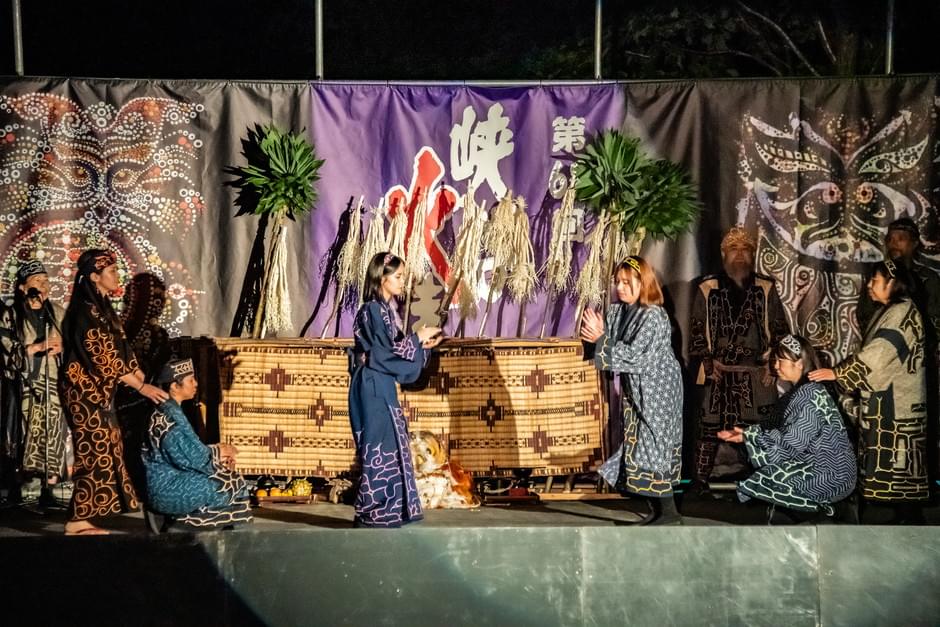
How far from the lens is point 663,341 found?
6.98m

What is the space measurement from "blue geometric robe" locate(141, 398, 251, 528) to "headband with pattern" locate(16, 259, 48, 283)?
1.77 metres

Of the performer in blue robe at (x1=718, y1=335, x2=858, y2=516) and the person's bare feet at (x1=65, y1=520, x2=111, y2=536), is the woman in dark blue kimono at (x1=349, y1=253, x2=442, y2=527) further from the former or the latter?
the performer in blue robe at (x1=718, y1=335, x2=858, y2=516)

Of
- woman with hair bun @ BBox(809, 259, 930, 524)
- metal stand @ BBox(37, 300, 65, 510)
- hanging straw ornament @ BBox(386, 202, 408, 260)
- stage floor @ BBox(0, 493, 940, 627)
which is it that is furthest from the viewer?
hanging straw ornament @ BBox(386, 202, 408, 260)

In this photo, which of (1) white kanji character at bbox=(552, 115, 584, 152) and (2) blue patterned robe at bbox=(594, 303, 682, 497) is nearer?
(2) blue patterned robe at bbox=(594, 303, 682, 497)

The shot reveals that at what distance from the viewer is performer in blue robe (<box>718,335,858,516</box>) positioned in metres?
6.73

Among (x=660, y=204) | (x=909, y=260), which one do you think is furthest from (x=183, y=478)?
(x=909, y=260)

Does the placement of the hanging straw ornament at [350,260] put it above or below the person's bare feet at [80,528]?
above

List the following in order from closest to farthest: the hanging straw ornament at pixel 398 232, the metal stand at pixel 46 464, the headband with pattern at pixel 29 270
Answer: the metal stand at pixel 46 464 < the headband with pattern at pixel 29 270 < the hanging straw ornament at pixel 398 232

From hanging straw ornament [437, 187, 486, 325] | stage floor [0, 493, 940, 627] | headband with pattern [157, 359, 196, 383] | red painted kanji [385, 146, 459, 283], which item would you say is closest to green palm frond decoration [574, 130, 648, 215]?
hanging straw ornament [437, 187, 486, 325]

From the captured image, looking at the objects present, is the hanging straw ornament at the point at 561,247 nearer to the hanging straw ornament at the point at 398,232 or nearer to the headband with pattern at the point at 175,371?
the hanging straw ornament at the point at 398,232

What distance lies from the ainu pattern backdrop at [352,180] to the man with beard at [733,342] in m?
0.11

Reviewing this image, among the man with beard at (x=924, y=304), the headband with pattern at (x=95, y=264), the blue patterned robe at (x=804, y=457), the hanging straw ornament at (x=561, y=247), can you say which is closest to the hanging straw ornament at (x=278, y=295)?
the headband with pattern at (x=95, y=264)

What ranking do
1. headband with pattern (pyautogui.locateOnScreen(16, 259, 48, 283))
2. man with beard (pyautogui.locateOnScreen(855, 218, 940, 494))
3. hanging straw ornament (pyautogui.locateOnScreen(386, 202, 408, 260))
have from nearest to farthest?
man with beard (pyautogui.locateOnScreen(855, 218, 940, 494)), headband with pattern (pyautogui.locateOnScreen(16, 259, 48, 283)), hanging straw ornament (pyautogui.locateOnScreen(386, 202, 408, 260))

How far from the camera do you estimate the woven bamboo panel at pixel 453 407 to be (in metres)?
7.73
